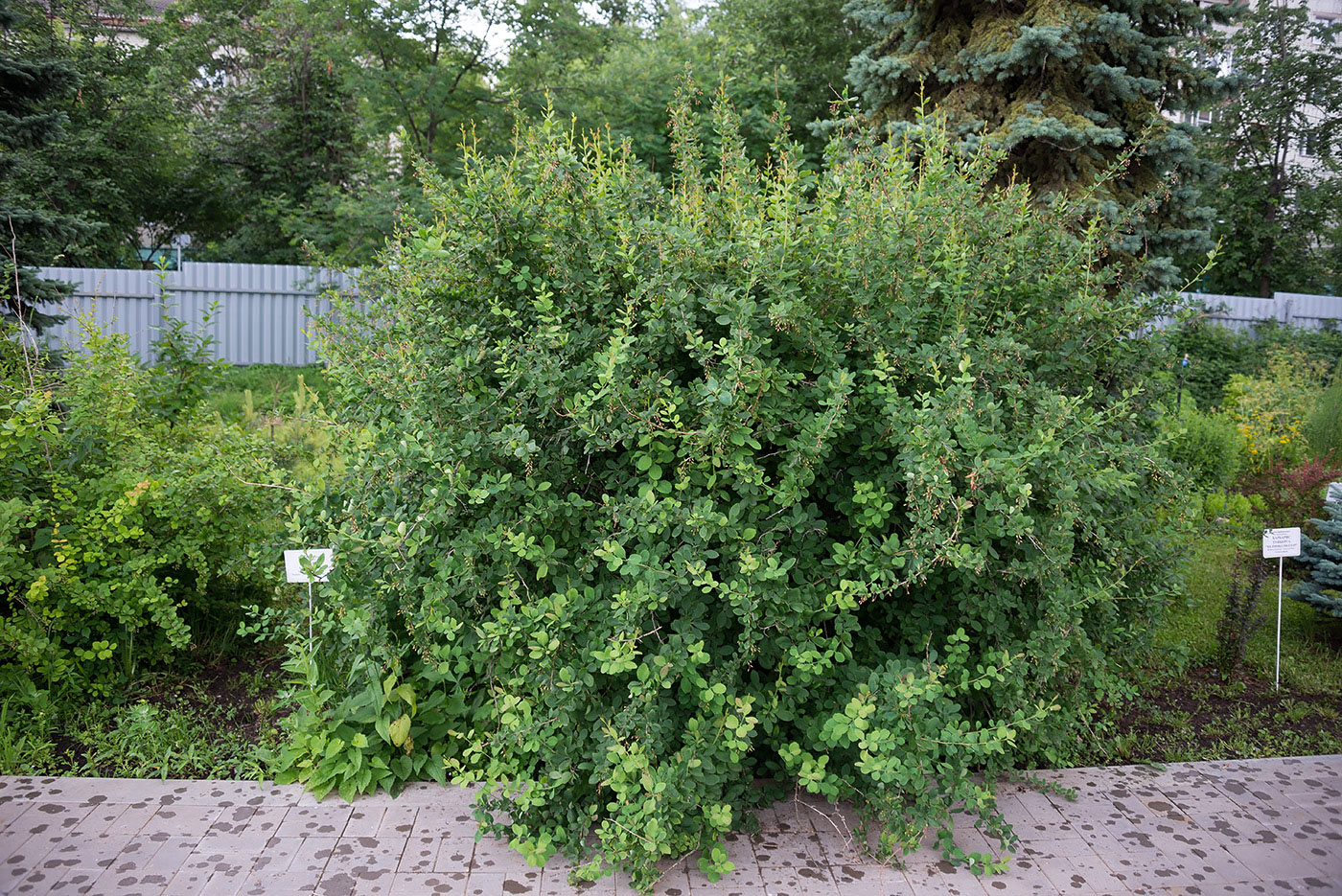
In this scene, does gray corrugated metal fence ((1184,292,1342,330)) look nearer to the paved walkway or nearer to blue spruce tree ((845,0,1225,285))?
blue spruce tree ((845,0,1225,285))

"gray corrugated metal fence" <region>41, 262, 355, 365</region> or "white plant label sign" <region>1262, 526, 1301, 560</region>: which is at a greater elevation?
"gray corrugated metal fence" <region>41, 262, 355, 365</region>

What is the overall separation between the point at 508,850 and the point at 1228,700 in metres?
4.08

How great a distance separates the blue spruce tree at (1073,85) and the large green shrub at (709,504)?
213 inches

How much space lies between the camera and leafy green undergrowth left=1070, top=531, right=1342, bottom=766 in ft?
14.2

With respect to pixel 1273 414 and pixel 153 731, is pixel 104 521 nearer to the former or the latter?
pixel 153 731

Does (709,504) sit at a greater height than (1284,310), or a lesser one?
lesser

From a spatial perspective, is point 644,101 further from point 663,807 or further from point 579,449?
point 663,807

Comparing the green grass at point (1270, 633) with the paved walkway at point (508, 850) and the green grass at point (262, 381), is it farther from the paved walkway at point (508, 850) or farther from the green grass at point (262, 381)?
the green grass at point (262, 381)

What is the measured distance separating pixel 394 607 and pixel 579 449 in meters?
1.12

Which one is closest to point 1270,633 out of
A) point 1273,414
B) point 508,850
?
point 508,850

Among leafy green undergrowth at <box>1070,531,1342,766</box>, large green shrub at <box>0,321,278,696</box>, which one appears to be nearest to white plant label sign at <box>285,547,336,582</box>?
large green shrub at <box>0,321,278,696</box>

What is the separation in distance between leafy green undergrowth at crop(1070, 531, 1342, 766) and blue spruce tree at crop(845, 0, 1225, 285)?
3732 millimetres

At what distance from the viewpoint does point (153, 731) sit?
3.98 metres

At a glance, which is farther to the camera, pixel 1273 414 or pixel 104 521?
pixel 1273 414
